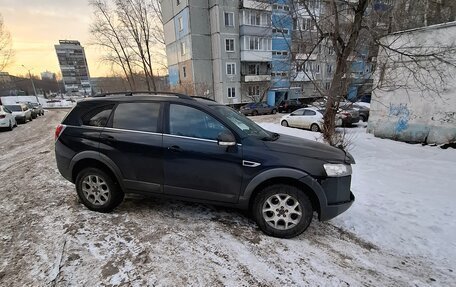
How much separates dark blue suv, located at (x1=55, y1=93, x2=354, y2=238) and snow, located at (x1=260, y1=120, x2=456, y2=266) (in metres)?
0.87

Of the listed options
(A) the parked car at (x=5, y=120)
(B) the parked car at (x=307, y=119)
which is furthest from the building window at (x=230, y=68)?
(A) the parked car at (x=5, y=120)

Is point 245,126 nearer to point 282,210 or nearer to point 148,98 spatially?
point 282,210

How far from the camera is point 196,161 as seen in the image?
328 centimetres

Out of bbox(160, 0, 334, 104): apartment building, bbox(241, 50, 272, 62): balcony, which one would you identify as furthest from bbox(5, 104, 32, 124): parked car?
bbox(241, 50, 272, 62): balcony

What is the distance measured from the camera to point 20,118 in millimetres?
17844

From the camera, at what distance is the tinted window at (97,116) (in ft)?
12.3

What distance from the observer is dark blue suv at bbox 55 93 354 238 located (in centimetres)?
315

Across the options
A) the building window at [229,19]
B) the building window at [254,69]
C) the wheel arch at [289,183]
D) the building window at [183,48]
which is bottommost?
the wheel arch at [289,183]

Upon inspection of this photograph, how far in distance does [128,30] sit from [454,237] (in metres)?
31.1

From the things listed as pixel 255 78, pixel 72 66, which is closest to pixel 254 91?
pixel 255 78

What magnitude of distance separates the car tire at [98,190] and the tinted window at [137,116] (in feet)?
2.63

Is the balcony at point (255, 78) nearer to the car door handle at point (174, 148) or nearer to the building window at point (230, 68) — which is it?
the building window at point (230, 68)

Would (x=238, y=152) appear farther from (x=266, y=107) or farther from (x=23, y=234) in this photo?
(x=266, y=107)

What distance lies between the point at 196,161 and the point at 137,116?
1149 millimetres
